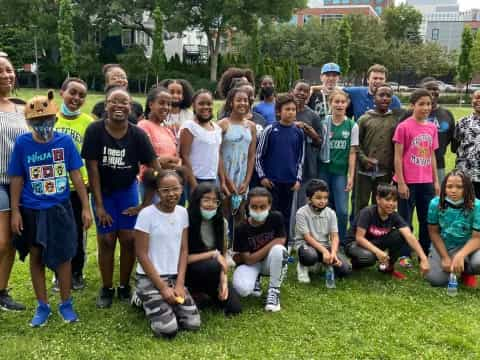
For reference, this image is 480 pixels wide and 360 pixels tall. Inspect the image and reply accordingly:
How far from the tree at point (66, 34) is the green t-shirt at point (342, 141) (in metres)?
36.2

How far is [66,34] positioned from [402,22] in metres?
47.9

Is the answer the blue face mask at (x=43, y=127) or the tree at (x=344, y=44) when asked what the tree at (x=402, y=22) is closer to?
the tree at (x=344, y=44)

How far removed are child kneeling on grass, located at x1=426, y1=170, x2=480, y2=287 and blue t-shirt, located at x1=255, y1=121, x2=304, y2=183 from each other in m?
1.51

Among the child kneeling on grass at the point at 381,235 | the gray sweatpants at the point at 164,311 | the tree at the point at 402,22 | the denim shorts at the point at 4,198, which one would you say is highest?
the tree at the point at 402,22

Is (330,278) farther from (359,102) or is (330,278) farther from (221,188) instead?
(359,102)

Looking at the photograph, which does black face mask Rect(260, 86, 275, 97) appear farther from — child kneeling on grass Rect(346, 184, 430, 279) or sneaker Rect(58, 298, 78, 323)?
sneaker Rect(58, 298, 78, 323)

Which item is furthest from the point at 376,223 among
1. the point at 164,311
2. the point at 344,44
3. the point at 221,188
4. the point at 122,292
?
the point at 344,44

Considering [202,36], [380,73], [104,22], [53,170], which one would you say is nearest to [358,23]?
[202,36]

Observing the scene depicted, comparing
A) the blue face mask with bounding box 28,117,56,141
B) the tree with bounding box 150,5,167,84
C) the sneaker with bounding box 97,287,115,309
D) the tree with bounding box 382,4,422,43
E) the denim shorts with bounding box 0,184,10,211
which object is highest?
the tree with bounding box 382,4,422,43

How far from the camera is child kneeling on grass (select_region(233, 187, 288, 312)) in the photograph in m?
4.52

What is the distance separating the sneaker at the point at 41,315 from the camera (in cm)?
399

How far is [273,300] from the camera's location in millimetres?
4398

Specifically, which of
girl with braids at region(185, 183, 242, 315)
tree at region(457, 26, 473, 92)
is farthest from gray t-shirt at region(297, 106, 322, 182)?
tree at region(457, 26, 473, 92)

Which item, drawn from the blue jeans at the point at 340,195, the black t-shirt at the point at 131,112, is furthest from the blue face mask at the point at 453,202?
the black t-shirt at the point at 131,112
